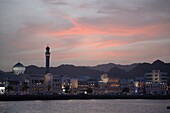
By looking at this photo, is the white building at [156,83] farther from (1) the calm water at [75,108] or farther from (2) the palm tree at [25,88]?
(1) the calm water at [75,108]

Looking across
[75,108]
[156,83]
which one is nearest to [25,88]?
[75,108]

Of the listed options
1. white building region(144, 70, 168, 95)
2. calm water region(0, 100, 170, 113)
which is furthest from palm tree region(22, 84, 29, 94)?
white building region(144, 70, 168, 95)

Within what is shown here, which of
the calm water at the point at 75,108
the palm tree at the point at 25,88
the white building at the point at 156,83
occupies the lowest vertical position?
the calm water at the point at 75,108

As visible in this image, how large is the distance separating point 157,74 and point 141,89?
10705mm

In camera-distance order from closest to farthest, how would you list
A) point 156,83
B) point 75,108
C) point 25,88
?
1. point 75,108
2. point 25,88
3. point 156,83

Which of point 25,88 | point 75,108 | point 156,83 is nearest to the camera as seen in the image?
point 75,108

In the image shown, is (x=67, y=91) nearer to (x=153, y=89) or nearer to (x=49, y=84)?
(x=49, y=84)

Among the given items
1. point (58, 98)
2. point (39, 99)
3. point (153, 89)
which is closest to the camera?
point (39, 99)

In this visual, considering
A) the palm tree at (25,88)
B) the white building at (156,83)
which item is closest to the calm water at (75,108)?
the palm tree at (25,88)

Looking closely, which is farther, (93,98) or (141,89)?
(141,89)

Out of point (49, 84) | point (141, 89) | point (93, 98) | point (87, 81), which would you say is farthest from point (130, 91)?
point (49, 84)

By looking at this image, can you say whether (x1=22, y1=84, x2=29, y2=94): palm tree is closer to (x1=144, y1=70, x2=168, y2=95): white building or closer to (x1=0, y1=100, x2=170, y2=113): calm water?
(x1=0, y1=100, x2=170, y2=113): calm water

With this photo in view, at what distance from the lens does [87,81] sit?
18925 cm

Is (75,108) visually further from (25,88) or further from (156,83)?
(156,83)
